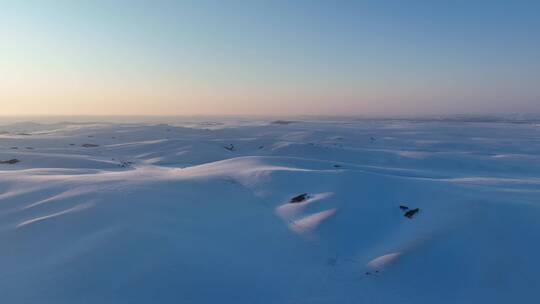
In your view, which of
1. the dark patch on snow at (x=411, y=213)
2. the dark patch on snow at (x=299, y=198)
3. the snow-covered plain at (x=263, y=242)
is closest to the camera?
the snow-covered plain at (x=263, y=242)

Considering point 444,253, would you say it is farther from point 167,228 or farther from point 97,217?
point 97,217

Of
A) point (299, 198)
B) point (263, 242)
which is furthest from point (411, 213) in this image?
point (263, 242)

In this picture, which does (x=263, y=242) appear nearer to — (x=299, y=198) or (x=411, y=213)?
(x=299, y=198)

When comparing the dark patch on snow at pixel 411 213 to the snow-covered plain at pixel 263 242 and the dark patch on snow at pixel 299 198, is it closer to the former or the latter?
the snow-covered plain at pixel 263 242

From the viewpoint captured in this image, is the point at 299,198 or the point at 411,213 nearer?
the point at 411,213

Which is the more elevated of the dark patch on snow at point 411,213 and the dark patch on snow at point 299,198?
the dark patch on snow at point 299,198

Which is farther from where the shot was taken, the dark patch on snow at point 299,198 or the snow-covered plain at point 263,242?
the dark patch on snow at point 299,198

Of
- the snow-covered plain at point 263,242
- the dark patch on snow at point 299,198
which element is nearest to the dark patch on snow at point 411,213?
the snow-covered plain at point 263,242

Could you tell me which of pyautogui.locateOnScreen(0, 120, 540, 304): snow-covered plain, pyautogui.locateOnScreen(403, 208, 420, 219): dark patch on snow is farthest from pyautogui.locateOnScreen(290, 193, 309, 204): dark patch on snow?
pyautogui.locateOnScreen(403, 208, 420, 219): dark patch on snow

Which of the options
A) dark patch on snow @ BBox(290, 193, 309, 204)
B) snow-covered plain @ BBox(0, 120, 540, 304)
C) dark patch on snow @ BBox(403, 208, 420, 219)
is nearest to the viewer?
snow-covered plain @ BBox(0, 120, 540, 304)

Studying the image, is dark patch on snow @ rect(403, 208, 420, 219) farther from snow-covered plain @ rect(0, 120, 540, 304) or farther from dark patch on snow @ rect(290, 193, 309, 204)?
dark patch on snow @ rect(290, 193, 309, 204)

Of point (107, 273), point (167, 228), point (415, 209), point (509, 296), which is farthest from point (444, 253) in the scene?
point (107, 273)

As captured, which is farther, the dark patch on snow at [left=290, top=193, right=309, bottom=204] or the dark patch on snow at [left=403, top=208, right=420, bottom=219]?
the dark patch on snow at [left=290, top=193, right=309, bottom=204]

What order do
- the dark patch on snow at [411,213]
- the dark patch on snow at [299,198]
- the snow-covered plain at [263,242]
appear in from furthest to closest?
the dark patch on snow at [299,198], the dark patch on snow at [411,213], the snow-covered plain at [263,242]
